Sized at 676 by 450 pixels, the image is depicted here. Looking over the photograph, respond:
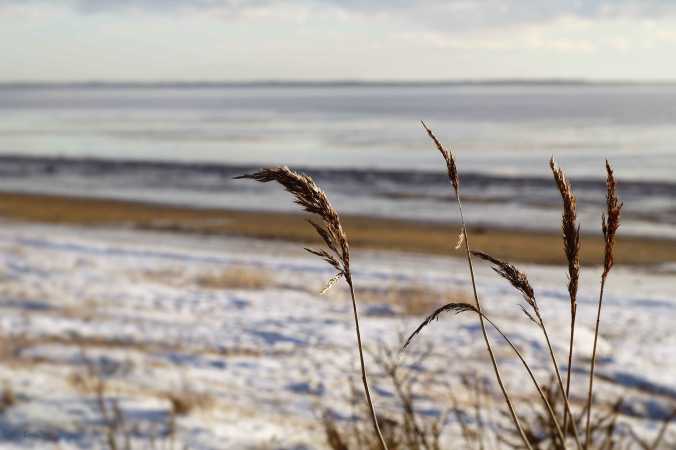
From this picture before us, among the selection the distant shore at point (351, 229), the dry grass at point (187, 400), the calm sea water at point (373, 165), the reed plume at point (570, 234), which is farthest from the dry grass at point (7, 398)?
the calm sea water at point (373, 165)

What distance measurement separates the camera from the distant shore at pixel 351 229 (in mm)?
16219

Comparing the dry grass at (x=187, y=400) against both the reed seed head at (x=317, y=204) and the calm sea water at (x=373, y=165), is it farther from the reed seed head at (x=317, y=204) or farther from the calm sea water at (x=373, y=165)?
the calm sea water at (x=373, y=165)

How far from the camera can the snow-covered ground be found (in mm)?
5641

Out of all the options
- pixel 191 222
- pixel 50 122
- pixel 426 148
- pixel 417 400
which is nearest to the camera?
pixel 417 400

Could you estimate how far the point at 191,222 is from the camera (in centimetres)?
2005

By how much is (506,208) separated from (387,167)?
10012 millimetres

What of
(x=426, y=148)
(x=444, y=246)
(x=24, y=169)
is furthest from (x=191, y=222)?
(x=426, y=148)

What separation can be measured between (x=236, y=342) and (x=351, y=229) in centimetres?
1133

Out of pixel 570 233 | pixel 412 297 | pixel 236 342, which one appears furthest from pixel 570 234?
pixel 412 297

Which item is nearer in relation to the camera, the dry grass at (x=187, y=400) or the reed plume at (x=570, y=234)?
the reed plume at (x=570, y=234)

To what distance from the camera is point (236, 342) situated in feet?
26.6

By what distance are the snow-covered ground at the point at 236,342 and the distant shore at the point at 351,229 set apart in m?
2.84

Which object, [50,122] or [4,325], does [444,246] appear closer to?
[4,325]

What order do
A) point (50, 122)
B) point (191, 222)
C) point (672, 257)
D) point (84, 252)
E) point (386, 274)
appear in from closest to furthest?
point (386, 274)
point (84, 252)
point (672, 257)
point (191, 222)
point (50, 122)
